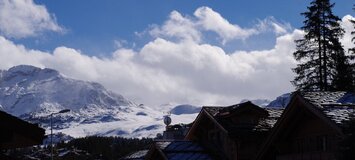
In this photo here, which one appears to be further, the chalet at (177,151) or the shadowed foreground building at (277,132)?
the chalet at (177,151)

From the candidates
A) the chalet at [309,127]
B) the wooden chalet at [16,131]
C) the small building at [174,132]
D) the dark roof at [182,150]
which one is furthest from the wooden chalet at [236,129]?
the wooden chalet at [16,131]

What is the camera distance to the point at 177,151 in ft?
120

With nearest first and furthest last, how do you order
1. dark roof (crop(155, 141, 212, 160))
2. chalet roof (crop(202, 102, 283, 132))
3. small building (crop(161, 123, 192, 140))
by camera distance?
1. dark roof (crop(155, 141, 212, 160))
2. chalet roof (crop(202, 102, 283, 132))
3. small building (crop(161, 123, 192, 140))

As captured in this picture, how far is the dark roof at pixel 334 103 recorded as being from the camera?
20.7 m

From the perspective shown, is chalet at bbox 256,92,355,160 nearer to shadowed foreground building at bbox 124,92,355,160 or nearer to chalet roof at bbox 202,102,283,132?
shadowed foreground building at bbox 124,92,355,160

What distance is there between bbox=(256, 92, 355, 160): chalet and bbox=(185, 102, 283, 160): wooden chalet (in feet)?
29.1

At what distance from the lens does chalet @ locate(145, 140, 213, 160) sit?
35922mm

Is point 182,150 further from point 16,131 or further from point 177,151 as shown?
point 16,131

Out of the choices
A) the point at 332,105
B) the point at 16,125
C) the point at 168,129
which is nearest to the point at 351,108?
the point at 332,105

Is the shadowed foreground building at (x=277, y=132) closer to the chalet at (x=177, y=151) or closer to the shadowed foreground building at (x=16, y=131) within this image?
the chalet at (x=177, y=151)

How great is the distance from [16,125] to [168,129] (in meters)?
43.1

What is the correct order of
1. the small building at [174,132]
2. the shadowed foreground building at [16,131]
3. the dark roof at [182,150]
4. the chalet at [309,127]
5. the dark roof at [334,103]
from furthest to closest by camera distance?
1. the small building at [174,132]
2. the dark roof at [182,150]
3. the chalet at [309,127]
4. the dark roof at [334,103]
5. the shadowed foreground building at [16,131]

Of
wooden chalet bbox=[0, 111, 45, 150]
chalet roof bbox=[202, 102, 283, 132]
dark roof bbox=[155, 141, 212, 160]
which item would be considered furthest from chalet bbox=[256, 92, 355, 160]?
wooden chalet bbox=[0, 111, 45, 150]

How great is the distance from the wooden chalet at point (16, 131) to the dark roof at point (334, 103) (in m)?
11.7
